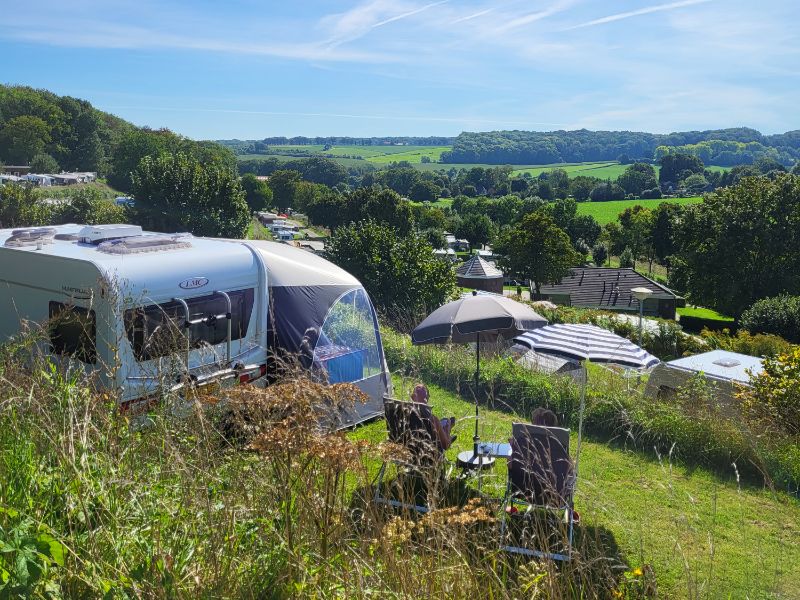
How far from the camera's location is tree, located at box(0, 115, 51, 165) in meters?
75.2

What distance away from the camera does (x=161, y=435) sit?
3396mm

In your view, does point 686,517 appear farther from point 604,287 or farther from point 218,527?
point 604,287

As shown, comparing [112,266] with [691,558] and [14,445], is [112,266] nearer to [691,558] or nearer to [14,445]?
[14,445]

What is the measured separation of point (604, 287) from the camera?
4369 centimetres

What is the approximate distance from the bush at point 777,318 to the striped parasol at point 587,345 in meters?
20.7

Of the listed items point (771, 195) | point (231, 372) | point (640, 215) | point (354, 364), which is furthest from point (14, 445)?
point (640, 215)

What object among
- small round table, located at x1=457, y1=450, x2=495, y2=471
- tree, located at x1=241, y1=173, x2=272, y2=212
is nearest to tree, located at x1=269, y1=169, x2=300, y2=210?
tree, located at x1=241, y1=173, x2=272, y2=212

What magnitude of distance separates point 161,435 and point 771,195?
37.2 meters

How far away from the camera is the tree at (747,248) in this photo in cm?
3344

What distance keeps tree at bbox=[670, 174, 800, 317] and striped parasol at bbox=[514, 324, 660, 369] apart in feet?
95.9

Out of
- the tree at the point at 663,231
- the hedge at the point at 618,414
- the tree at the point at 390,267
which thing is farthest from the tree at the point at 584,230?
the hedge at the point at 618,414

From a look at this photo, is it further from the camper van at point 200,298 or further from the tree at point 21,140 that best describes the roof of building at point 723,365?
the tree at point 21,140

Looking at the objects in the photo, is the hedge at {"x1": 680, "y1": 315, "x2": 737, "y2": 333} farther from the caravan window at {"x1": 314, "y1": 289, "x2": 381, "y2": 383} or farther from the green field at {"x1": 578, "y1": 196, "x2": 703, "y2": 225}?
the green field at {"x1": 578, "y1": 196, "x2": 703, "y2": 225}

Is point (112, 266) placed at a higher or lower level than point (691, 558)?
higher
